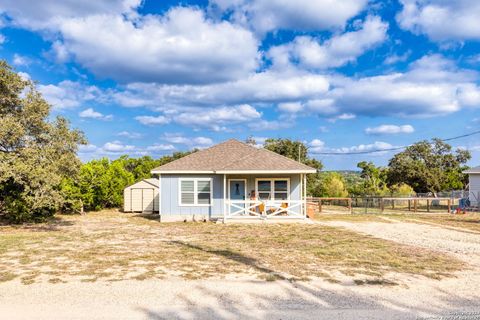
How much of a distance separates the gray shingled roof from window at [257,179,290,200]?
1087mm

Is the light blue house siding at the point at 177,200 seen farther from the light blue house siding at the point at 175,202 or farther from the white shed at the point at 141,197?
the white shed at the point at 141,197

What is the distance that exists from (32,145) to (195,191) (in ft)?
25.9

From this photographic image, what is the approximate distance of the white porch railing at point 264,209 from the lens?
18984mm

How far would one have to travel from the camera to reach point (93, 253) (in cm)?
1023

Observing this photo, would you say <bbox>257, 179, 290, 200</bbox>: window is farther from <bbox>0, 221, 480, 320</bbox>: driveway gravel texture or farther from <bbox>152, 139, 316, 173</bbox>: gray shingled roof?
<bbox>0, 221, 480, 320</bbox>: driveway gravel texture

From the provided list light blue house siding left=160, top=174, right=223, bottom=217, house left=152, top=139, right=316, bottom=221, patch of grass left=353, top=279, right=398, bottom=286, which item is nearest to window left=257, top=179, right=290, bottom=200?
house left=152, top=139, right=316, bottom=221

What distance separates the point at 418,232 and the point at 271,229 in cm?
570

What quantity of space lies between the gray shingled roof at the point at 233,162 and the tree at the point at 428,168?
23.7m

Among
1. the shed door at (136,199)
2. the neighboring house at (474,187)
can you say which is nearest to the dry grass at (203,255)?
the shed door at (136,199)

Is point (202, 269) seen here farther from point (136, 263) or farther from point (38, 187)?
point (38, 187)

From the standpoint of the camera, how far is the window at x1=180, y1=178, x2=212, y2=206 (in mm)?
19844

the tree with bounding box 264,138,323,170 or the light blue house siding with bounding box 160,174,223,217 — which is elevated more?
the tree with bounding box 264,138,323,170

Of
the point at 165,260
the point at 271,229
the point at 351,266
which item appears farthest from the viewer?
the point at 271,229

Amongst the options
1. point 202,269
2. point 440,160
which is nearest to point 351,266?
point 202,269
